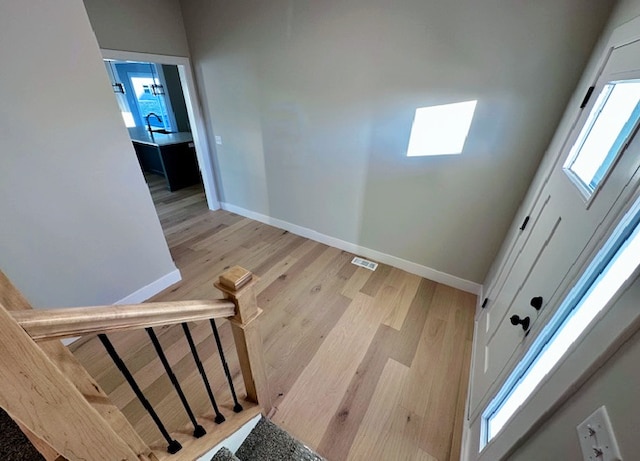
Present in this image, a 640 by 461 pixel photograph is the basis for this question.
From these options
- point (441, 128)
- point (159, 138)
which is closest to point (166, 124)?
point (159, 138)

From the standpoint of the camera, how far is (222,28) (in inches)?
107

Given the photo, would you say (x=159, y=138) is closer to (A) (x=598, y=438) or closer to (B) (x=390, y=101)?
(B) (x=390, y=101)

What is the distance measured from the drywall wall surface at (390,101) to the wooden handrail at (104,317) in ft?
6.80

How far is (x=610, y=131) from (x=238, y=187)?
364 cm

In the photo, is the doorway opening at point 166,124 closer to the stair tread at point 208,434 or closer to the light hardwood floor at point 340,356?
the light hardwood floor at point 340,356

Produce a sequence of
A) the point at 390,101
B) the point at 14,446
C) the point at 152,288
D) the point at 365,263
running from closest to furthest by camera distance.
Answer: the point at 14,446, the point at 390,101, the point at 152,288, the point at 365,263

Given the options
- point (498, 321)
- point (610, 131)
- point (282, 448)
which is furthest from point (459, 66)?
point (282, 448)

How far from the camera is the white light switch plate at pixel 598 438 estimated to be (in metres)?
0.46

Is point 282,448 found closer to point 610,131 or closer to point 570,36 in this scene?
point 610,131

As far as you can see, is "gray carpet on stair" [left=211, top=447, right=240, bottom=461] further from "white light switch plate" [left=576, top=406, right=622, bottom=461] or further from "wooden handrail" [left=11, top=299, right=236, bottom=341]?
"white light switch plate" [left=576, top=406, right=622, bottom=461]

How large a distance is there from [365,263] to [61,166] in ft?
8.80

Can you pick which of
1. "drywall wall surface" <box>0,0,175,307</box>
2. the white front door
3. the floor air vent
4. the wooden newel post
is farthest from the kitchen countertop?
the white front door

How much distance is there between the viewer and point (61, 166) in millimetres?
1661

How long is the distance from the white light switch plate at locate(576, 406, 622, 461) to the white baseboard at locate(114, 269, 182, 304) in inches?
111
